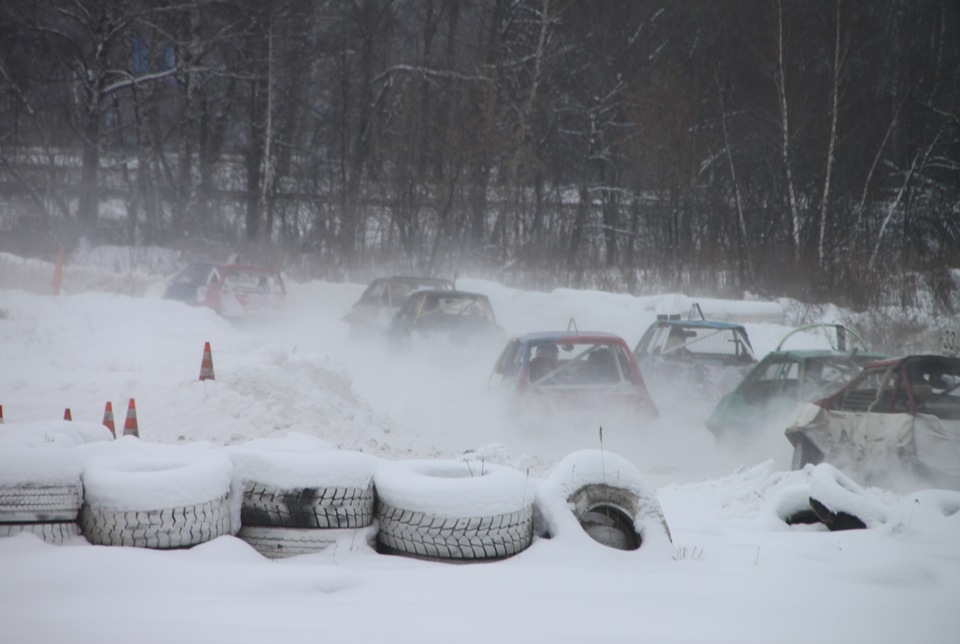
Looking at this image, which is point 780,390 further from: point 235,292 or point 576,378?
point 235,292

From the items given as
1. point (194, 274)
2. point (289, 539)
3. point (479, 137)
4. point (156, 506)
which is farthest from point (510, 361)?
point (479, 137)

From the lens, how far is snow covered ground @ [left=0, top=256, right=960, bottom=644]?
3.34m

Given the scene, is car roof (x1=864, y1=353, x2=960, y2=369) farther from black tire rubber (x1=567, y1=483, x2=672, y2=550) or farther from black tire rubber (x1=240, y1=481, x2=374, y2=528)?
black tire rubber (x1=240, y1=481, x2=374, y2=528)

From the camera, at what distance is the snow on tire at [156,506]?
4.32m

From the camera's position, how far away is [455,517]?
453cm

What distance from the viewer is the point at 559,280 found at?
28.0 metres

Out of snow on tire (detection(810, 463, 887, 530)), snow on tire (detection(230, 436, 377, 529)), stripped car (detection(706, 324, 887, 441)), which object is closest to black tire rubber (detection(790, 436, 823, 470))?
stripped car (detection(706, 324, 887, 441))

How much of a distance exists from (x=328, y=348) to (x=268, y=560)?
51.5 feet

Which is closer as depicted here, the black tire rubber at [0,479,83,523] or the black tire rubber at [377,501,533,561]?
the black tire rubber at [0,479,83,523]

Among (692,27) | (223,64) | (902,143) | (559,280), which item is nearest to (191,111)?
(223,64)

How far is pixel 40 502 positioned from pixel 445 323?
11.6 metres

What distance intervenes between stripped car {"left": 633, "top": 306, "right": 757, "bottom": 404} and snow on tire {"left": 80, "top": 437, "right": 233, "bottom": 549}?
26.9 ft

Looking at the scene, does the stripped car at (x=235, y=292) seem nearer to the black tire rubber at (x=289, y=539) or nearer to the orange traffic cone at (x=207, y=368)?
the orange traffic cone at (x=207, y=368)

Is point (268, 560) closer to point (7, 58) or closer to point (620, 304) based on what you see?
point (620, 304)
